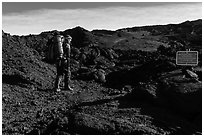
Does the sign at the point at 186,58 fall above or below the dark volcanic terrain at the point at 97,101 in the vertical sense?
above

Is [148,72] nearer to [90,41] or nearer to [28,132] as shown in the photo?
[28,132]

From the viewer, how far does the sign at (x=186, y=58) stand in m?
9.37

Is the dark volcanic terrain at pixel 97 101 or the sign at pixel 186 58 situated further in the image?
the sign at pixel 186 58

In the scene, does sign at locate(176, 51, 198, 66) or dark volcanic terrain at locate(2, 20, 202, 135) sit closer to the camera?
dark volcanic terrain at locate(2, 20, 202, 135)

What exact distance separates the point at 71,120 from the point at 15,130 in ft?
3.79

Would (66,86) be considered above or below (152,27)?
below

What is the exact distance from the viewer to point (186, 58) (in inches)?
373

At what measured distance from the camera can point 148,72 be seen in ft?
46.1

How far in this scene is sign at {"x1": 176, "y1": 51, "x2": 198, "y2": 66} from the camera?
369 inches

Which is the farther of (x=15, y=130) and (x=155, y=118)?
(x=155, y=118)

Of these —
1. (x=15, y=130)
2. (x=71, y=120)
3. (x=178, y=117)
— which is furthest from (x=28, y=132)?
(x=178, y=117)

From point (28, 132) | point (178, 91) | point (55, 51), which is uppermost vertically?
point (55, 51)

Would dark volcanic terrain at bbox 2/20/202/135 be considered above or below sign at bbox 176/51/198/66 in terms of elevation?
below

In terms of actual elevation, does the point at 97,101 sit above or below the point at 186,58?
below
